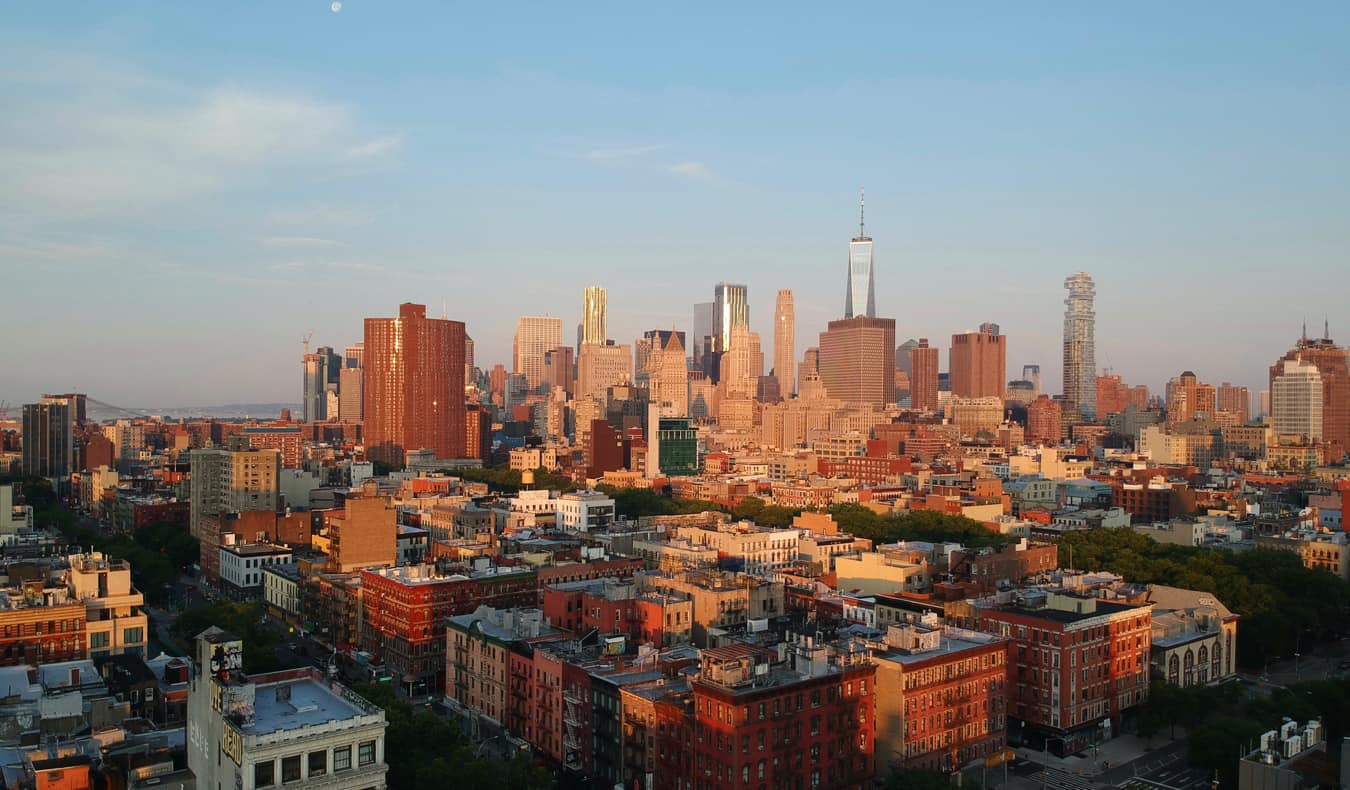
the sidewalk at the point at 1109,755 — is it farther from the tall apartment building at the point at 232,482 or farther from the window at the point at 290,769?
the tall apartment building at the point at 232,482

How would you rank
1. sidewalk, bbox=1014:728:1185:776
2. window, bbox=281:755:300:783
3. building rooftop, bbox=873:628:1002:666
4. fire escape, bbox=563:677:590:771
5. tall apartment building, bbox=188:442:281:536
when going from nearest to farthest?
window, bbox=281:755:300:783, building rooftop, bbox=873:628:1002:666, fire escape, bbox=563:677:590:771, sidewalk, bbox=1014:728:1185:776, tall apartment building, bbox=188:442:281:536

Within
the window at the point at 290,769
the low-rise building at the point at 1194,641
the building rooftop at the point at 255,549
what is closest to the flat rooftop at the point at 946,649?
the low-rise building at the point at 1194,641


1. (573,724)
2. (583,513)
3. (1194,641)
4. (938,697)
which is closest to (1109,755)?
(938,697)

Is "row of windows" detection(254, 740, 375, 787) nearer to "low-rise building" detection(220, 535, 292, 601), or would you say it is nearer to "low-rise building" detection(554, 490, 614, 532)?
"low-rise building" detection(220, 535, 292, 601)

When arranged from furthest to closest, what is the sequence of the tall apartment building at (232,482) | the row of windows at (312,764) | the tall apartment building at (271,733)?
the tall apartment building at (232,482) → the tall apartment building at (271,733) → the row of windows at (312,764)

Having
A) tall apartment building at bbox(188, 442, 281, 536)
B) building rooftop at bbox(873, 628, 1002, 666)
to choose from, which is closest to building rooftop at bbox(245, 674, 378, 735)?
building rooftop at bbox(873, 628, 1002, 666)

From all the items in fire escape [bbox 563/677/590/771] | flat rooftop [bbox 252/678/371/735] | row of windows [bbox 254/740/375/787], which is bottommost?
fire escape [bbox 563/677/590/771]
